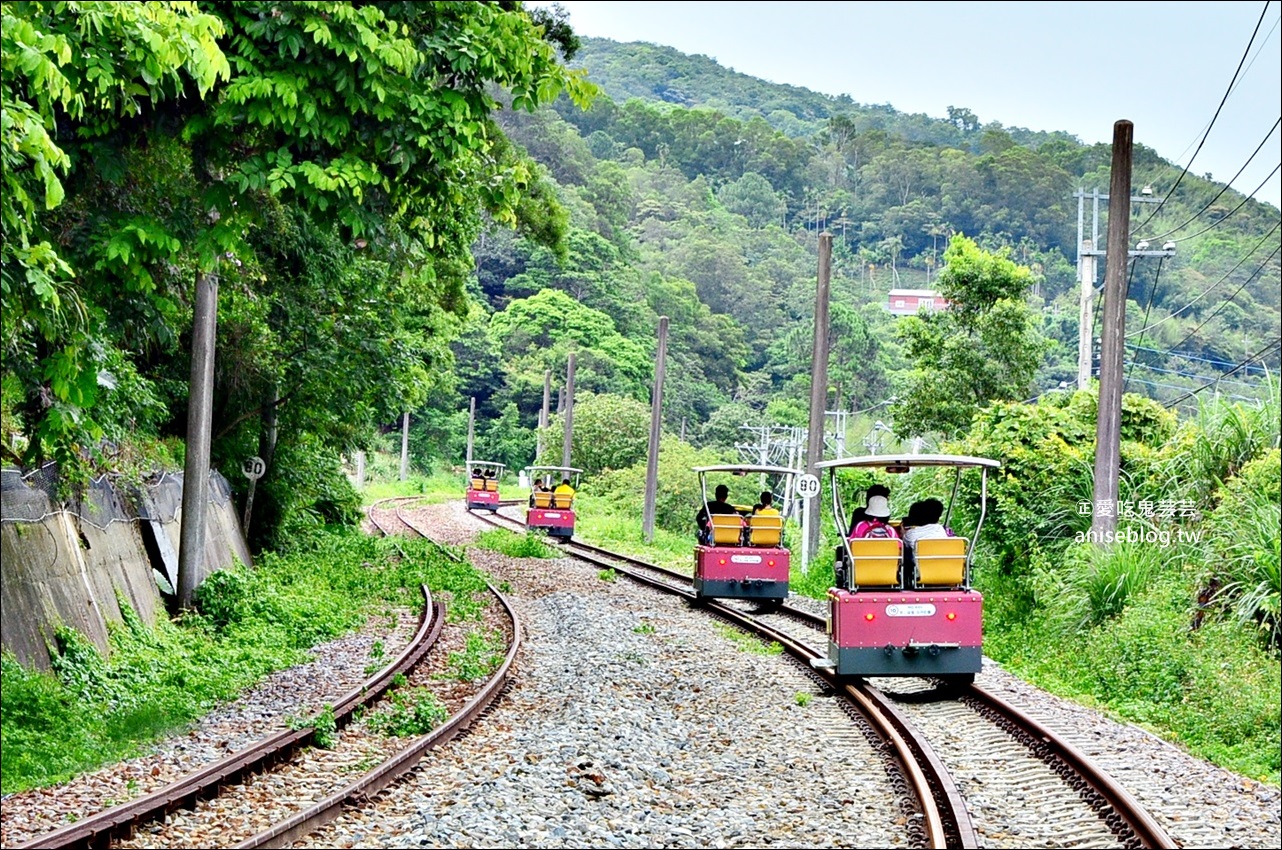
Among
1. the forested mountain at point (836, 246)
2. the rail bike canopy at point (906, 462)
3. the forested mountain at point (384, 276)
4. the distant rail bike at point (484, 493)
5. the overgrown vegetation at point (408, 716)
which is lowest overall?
the distant rail bike at point (484, 493)

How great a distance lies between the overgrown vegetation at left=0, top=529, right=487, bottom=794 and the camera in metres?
9.50

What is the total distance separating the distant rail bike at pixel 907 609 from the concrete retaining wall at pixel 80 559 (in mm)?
7239

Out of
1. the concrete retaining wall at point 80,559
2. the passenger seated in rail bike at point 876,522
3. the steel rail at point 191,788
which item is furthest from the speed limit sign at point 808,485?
the steel rail at point 191,788

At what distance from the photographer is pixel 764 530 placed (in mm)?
21422

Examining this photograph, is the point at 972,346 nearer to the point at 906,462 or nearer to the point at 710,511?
the point at 710,511

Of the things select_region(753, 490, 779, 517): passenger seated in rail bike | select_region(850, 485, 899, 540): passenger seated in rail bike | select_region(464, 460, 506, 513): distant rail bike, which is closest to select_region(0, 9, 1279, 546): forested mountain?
select_region(850, 485, 899, 540): passenger seated in rail bike

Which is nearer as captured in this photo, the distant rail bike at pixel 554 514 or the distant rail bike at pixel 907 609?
the distant rail bike at pixel 907 609

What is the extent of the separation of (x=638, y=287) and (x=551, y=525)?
59.4 m

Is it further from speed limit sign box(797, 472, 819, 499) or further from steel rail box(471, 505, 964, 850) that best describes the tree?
steel rail box(471, 505, 964, 850)

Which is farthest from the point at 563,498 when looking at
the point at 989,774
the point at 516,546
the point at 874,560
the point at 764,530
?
the point at 989,774

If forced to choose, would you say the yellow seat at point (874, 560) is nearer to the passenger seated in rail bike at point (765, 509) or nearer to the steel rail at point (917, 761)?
the steel rail at point (917, 761)

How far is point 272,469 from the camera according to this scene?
24.0 metres

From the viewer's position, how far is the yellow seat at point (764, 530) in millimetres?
21344

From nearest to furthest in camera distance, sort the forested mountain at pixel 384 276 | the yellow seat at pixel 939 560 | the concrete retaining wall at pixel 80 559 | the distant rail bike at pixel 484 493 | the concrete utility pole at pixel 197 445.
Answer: the forested mountain at pixel 384 276
the concrete retaining wall at pixel 80 559
the yellow seat at pixel 939 560
the concrete utility pole at pixel 197 445
the distant rail bike at pixel 484 493
